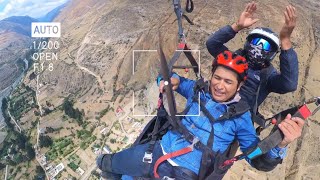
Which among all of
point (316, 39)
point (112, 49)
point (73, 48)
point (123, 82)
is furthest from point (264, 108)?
point (73, 48)

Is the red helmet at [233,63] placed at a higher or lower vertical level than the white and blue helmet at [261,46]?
lower

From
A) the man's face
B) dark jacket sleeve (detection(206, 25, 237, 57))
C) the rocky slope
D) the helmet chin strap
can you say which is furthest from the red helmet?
the rocky slope

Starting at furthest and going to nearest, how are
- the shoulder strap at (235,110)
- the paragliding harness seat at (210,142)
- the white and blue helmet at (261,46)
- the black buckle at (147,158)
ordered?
the white and blue helmet at (261,46) → the black buckle at (147,158) → the shoulder strap at (235,110) → the paragliding harness seat at (210,142)

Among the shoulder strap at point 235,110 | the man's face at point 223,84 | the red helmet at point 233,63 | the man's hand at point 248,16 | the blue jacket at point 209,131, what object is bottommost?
the blue jacket at point 209,131

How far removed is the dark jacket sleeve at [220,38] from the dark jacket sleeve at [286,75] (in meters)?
0.79

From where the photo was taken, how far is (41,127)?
43969 mm

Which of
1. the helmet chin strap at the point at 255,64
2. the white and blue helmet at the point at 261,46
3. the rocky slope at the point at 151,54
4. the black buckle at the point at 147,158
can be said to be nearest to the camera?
the black buckle at the point at 147,158

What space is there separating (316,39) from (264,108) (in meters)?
11.8

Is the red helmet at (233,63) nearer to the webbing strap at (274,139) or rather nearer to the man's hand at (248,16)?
the man's hand at (248,16)

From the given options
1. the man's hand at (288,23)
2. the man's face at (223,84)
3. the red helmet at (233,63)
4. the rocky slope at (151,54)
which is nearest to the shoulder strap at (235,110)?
the man's face at (223,84)

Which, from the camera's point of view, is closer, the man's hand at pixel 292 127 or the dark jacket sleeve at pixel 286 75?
the man's hand at pixel 292 127

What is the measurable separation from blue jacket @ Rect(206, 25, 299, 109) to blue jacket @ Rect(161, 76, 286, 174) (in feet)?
2.42

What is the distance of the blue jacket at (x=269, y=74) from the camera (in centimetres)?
411

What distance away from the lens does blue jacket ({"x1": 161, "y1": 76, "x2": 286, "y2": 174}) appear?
3.98 meters
